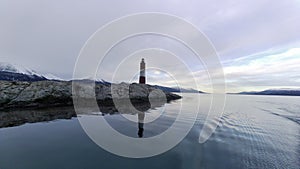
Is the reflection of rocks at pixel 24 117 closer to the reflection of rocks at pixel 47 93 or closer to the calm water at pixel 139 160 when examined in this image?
the calm water at pixel 139 160

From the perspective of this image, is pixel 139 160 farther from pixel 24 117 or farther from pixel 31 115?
pixel 31 115

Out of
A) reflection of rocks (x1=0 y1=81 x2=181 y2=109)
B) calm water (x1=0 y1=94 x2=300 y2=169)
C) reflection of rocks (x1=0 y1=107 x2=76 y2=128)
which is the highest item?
reflection of rocks (x1=0 y1=81 x2=181 y2=109)

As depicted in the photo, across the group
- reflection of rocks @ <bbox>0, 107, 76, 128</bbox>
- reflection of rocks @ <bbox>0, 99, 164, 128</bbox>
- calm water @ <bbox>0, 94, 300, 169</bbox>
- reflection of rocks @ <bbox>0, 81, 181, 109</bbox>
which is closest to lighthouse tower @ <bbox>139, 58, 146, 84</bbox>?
reflection of rocks @ <bbox>0, 81, 181, 109</bbox>

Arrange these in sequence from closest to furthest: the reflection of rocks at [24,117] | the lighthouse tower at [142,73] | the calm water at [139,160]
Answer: the calm water at [139,160] < the reflection of rocks at [24,117] < the lighthouse tower at [142,73]

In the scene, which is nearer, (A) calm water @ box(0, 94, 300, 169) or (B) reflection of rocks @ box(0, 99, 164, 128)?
(A) calm water @ box(0, 94, 300, 169)

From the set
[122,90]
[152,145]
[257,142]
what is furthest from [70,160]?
[122,90]

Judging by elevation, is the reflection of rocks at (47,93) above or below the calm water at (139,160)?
above

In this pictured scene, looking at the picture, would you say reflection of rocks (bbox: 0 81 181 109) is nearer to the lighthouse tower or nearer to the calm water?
the calm water

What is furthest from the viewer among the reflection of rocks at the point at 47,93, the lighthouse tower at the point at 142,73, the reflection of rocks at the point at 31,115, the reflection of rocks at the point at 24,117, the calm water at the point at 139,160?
the lighthouse tower at the point at 142,73

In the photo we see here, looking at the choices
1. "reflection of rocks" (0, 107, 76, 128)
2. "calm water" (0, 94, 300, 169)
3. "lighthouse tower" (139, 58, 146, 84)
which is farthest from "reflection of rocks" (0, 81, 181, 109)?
"lighthouse tower" (139, 58, 146, 84)

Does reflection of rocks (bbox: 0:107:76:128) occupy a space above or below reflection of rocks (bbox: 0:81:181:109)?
below

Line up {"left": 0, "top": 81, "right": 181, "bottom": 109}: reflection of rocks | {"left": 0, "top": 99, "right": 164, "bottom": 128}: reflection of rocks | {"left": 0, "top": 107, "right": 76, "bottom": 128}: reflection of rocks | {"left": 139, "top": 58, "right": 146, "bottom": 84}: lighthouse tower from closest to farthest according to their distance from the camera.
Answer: {"left": 0, "top": 107, "right": 76, "bottom": 128}: reflection of rocks, {"left": 0, "top": 99, "right": 164, "bottom": 128}: reflection of rocks, {"left": 0, "top": 81, "right": 181, "bottom": 109}: reflection of rocks, {"left": 139, "top": 58, "right": 146, "bottom": 84}: lighthouse tower

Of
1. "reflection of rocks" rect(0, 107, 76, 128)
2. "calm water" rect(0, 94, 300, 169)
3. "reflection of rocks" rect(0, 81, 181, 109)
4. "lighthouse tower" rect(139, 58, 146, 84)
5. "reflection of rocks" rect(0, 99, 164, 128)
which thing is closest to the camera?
"calm water" rect(0, 94, 300, 169)

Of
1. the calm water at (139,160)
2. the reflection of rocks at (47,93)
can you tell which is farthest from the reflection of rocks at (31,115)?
the reflection of rocks at (47,93)
